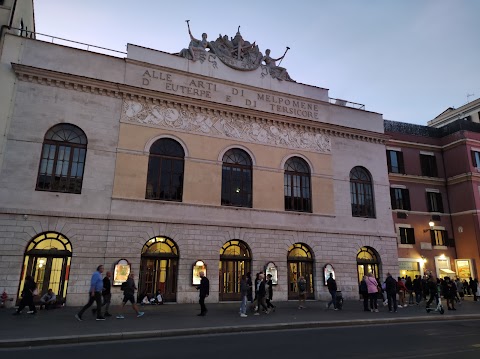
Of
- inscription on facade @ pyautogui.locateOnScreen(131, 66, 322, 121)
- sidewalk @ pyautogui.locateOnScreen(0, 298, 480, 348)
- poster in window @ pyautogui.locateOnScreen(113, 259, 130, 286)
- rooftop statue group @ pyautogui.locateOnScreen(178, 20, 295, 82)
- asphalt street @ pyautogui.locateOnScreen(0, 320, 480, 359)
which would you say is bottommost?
asphalt street @ pyautogui.locateOnScreen(0, 320, 480, 359)

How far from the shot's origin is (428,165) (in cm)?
3241

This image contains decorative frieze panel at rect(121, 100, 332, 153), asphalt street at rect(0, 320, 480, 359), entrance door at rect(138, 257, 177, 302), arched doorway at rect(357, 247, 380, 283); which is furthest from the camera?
arched doorway at rect(357, 247, 380, 283)

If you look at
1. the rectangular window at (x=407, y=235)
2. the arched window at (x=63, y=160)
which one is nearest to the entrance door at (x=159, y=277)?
the arched window at (x=63, y=160)

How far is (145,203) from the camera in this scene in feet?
62.4

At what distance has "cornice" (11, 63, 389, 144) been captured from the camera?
18.3 meters

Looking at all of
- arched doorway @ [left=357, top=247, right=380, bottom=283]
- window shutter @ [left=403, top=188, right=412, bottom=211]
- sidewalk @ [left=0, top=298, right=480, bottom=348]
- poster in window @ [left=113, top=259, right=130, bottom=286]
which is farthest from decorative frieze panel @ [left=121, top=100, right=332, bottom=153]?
window shutter @ [left=403, top=188, right=412, bottom=211]

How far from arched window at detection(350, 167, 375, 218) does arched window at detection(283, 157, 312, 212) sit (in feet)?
12.0

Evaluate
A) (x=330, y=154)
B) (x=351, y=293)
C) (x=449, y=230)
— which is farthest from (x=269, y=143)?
(x=449, y=230)

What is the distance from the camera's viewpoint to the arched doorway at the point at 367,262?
2386cm

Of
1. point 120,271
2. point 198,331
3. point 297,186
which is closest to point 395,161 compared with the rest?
point 297,186

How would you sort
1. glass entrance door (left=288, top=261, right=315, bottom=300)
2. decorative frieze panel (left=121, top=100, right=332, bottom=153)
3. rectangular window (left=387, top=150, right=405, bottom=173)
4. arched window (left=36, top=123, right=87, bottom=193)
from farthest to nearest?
rectangular window (left=387, top=150, right=405, bottom=173) < glass entrance door (left=288, top=261, right=315, bottom=300) < decorative frieze panel (left=121, top=100, right=332, bottom=153) < arched window (left=36, top=123, right=87, bottom=193)

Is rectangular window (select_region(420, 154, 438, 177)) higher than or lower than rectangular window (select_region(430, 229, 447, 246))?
higher

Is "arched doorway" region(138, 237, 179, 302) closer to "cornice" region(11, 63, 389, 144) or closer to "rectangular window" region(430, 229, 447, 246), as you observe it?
"cornice" region(11, 63, 389, 144)

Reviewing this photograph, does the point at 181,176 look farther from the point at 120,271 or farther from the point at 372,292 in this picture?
the point at 372,292
